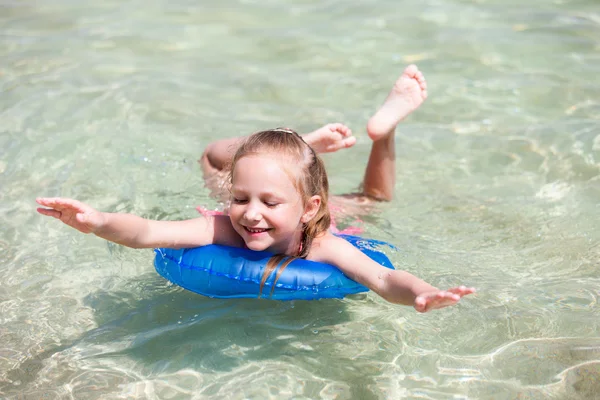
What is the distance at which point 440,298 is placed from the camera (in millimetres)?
2518

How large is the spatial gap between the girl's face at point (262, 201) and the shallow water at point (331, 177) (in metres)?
0.45

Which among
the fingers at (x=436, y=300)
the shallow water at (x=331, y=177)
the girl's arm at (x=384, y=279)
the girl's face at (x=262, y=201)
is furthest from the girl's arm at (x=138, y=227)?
the fingers at (x=436, y=300)

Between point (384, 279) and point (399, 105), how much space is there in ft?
5.49

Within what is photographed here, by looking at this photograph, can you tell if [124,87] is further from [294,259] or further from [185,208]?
[294,259]

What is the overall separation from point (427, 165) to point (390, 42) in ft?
7.53

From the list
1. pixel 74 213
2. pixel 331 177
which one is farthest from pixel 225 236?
pixel 331 177

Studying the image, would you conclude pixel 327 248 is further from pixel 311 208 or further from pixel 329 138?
pixel 329 138

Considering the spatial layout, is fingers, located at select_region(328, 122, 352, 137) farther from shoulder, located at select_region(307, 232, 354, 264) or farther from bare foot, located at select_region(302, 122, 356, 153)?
shoulder, located at select_region(307, 232, 354, 264)

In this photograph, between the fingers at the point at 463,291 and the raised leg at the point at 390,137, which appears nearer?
the fingers at the point at 463,291

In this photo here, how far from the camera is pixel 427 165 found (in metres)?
5.11

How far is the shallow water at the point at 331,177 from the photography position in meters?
3.07

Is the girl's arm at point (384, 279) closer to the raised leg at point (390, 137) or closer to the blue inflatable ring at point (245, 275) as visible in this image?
the blue inflatable ring at point (245, 275)

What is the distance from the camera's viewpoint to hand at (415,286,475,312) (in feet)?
8.11

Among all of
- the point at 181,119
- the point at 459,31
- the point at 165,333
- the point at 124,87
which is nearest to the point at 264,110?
the point at 181,119
